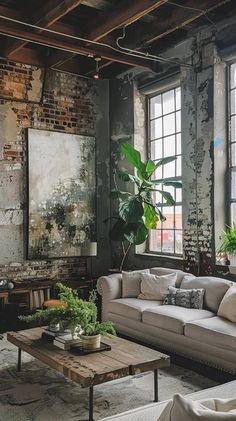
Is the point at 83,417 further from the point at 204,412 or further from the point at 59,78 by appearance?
the point at 59,78

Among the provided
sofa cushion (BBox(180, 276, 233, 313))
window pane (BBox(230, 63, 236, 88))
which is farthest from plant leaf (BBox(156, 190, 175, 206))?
window pane (BBox(230, 63, 236, 88))

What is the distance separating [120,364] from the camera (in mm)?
3408

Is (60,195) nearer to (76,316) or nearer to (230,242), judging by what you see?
(230,242)

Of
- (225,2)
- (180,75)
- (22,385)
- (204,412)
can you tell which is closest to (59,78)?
(180,75)

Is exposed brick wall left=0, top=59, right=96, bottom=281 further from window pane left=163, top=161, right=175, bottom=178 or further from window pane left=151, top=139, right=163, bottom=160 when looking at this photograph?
window pane left=163, top=161, right=175, bottom=178

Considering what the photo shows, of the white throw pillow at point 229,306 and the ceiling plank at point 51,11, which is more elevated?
the ceiling plank at point 51,11

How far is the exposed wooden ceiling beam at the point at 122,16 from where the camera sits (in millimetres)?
4887

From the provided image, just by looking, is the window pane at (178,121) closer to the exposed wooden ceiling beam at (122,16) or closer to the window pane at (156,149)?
the window pane at (156,149)

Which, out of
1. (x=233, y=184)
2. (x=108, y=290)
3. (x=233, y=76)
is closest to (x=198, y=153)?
(x=233, y=184)

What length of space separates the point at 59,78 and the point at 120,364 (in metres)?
5.18

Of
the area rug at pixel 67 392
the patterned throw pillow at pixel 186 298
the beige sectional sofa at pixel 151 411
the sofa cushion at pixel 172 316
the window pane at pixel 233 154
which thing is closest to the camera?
the beige sectional sofa at pixel 151 411

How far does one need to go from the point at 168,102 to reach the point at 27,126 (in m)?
2.23

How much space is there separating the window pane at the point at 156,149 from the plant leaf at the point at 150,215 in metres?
1.08

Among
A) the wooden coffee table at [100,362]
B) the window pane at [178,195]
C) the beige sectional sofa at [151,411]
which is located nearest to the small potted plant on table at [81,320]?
the wooden coffee table at [100,362]
